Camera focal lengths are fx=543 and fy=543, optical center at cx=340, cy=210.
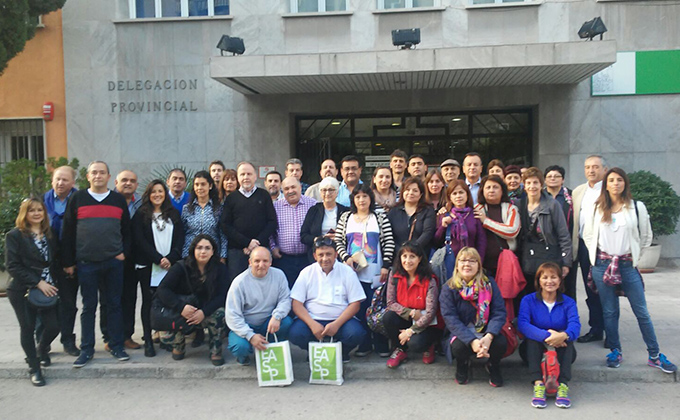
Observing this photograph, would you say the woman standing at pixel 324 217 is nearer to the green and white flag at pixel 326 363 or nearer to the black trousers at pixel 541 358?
the green and white flag at pixel 326 363

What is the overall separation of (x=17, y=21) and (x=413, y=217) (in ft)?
29.8

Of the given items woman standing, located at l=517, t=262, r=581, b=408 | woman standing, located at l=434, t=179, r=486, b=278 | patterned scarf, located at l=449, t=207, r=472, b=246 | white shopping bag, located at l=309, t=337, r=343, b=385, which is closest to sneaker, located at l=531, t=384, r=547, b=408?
woman standing, located at l=517, t=262, r=581, b=408

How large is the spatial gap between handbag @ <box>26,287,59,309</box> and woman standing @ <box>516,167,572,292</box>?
4.76m

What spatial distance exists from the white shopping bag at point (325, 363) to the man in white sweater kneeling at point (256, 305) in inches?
18.4

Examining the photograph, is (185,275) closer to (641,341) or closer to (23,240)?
(23,240)

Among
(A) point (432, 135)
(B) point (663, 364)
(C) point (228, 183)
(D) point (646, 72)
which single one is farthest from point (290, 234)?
(D) point (646, 72)

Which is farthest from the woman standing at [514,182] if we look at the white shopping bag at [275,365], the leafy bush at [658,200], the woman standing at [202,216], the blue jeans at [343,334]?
the leafy bush at [658,200]

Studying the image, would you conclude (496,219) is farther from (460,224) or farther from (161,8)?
(161,8)

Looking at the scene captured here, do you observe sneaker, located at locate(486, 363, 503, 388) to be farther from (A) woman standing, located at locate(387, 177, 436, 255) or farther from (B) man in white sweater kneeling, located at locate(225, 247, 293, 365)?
(B) man in white sweater kneeling, located at locate(225, 247, 293, 365)


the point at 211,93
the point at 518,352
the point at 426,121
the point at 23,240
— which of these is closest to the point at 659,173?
the point at 426,121

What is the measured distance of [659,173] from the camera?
1163 centimetres

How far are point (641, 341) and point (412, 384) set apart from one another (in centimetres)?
286

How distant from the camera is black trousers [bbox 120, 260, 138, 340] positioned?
6.20 metres

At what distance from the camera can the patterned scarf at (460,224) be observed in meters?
5.47
